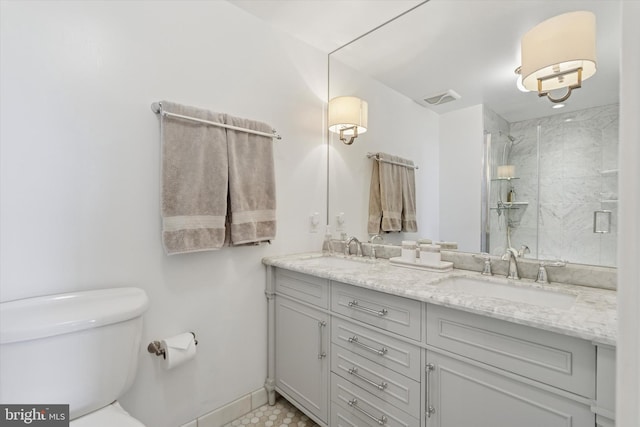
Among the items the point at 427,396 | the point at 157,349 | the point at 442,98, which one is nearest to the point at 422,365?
the point at 427,396

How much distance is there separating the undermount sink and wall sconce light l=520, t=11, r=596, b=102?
0.78 meters

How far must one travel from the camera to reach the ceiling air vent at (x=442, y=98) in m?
1.64

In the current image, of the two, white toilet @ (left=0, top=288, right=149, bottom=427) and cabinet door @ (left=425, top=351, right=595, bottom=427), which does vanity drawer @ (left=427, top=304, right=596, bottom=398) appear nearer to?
cabinet door @ (left=425, top=351, right=595, bottom=427)

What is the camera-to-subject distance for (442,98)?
1689mm

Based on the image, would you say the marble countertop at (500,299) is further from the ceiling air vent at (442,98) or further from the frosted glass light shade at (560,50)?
the ceiling air vent at (442,98)

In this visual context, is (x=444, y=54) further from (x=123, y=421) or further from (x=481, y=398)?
(x=123, y=421)

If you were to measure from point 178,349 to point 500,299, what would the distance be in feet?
4.38

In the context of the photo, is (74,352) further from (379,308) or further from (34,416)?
(379,308)

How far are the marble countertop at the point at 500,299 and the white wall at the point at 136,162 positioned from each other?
49 cm

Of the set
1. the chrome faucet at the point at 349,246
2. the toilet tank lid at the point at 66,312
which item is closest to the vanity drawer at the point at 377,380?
the chrome faucet at the point at 349,246

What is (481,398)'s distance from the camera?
0.96m

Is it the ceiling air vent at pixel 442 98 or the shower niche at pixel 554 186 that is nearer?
the shower niche at pixel 554 186

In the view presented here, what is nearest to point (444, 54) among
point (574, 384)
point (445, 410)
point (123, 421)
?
point (574, 384)

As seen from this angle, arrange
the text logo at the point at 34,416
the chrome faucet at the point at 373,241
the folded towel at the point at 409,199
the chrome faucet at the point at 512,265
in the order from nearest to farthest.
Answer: the text logo at the point at 34,416 < the chrome faucet at the point at 512,265 < the folded towel at the point at 409,199 < the chrome faucet at the point at 373,241
